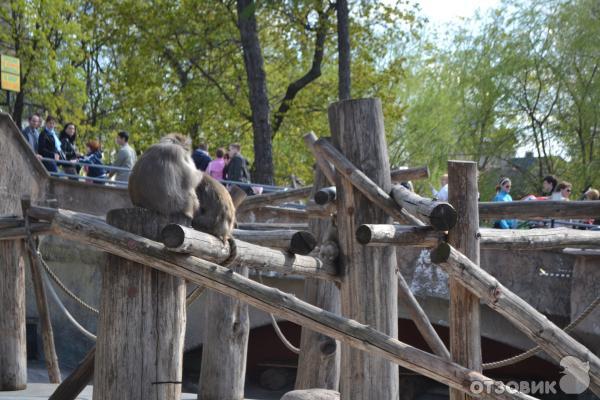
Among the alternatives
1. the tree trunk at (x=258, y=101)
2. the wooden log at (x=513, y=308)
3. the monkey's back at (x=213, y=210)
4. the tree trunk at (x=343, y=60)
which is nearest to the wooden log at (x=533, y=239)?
the wooden log at (x=513, y=308)

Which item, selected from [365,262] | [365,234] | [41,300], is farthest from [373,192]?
[41,300]

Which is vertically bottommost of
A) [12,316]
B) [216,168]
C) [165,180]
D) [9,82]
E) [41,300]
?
[12,316]

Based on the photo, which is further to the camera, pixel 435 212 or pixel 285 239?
pixel 285 239

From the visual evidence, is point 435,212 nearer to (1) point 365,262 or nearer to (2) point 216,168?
(1) point 365,262

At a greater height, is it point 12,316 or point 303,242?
point 303,242

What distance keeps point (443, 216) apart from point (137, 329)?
5.51ft

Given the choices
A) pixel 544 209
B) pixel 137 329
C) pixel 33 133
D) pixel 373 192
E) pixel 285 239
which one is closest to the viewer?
pixel 137 329

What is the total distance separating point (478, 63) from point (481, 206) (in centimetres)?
2138

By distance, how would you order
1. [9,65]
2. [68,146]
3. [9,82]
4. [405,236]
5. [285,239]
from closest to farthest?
[405,236]
[285,239]
[9,82]
[9,65]
[68,146]

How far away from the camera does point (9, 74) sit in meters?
15.0

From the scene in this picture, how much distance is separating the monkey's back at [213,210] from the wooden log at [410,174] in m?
1.18

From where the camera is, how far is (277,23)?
2384cm

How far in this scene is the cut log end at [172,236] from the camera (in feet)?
15.0

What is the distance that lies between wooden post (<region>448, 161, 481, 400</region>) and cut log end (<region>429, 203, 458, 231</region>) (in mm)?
189
